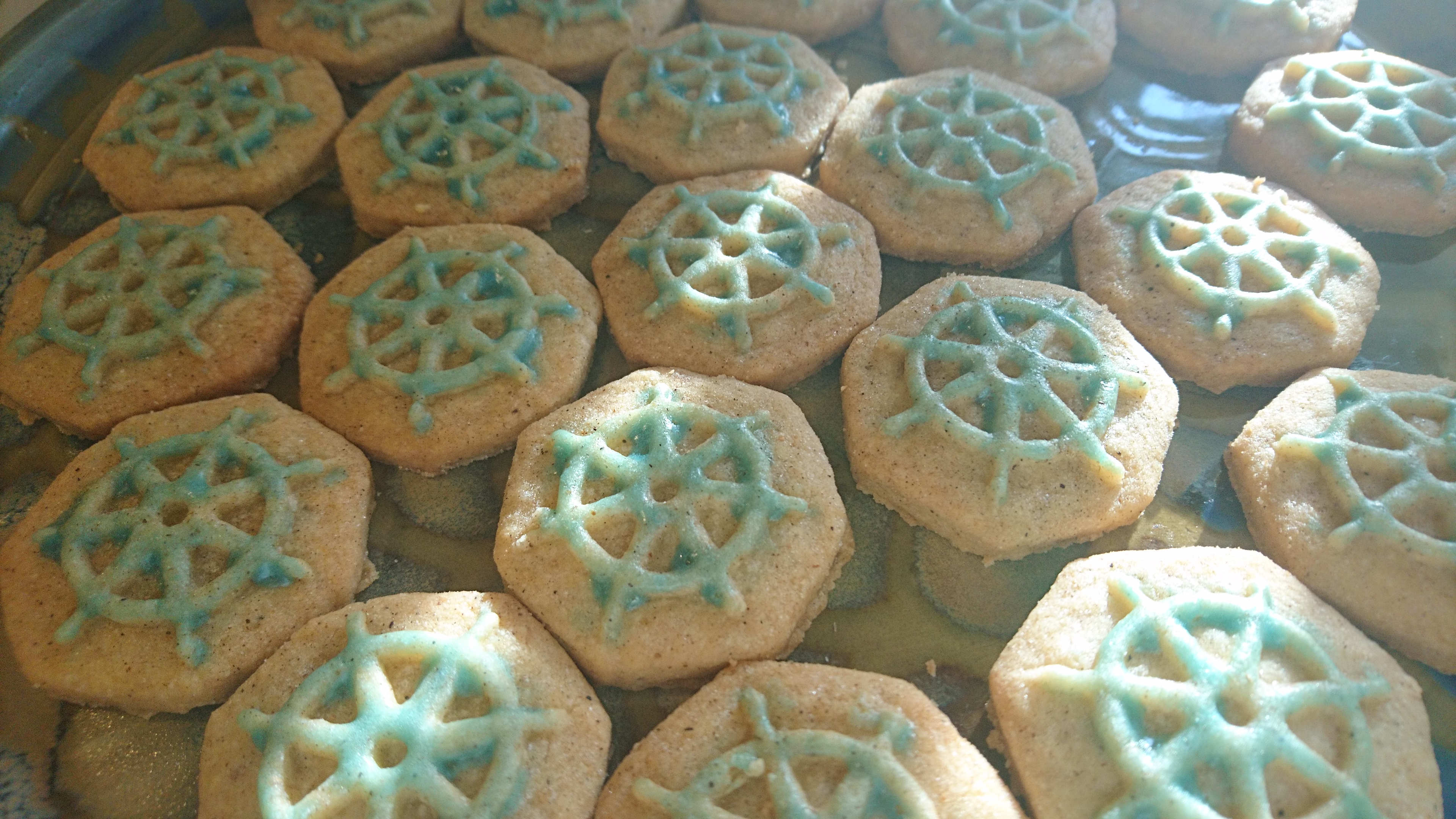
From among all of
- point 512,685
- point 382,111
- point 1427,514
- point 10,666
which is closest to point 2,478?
point 10,666

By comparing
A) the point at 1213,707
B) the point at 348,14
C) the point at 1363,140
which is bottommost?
the point at 1213,707

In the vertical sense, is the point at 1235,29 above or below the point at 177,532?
above

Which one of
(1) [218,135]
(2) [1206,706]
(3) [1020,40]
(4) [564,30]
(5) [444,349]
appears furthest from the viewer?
(4) [564,30]

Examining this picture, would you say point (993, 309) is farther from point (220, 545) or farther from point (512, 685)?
point (220, 545)

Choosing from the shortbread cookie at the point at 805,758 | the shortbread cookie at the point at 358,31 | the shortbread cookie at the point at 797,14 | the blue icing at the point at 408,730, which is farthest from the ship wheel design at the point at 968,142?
the blue icing at the point at 408,730

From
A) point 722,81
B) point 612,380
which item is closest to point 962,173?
point 722,81

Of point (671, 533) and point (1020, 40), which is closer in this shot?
point (671, 533)

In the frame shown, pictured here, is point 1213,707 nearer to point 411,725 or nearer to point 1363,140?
point 411,725
